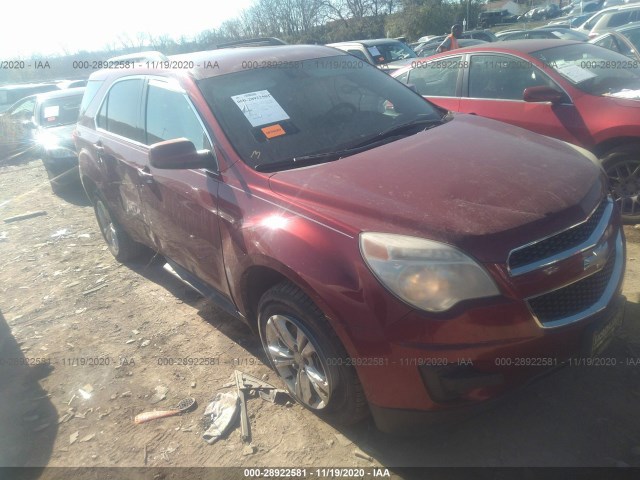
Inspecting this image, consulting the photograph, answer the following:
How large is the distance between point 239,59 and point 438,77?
3117mm

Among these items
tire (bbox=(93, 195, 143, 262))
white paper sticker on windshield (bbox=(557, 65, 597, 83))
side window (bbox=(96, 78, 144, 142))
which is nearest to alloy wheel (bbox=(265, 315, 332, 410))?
side window (bbox=(96, 78, 144, 142))

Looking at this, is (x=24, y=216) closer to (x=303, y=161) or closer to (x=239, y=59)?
(x=239, y=59)

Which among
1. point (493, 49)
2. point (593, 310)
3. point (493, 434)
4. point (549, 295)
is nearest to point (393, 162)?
point (549, 295)

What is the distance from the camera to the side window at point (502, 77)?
4785 mm

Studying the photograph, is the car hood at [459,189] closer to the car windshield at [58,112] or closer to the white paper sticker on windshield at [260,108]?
the white paper sticker on windshield at [260,108]

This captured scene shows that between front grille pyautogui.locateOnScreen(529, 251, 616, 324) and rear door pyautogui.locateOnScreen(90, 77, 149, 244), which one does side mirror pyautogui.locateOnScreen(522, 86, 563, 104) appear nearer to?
front grille pyautogui.locateOnScreen(529, 251, 616, 324)

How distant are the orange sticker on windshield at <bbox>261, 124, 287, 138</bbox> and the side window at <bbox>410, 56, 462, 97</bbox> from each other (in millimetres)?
3126

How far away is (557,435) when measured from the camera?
7.81ft

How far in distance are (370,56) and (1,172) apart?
899cm

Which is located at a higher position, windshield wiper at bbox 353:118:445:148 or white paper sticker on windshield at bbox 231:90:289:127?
white paper sticker on windshield at bbox 231:90:289:127

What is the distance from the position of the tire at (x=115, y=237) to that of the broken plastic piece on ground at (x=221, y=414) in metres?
2.39

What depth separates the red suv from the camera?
1.96 m

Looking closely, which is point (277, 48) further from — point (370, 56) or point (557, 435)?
point (370, 56)

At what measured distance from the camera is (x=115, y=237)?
497 cm
